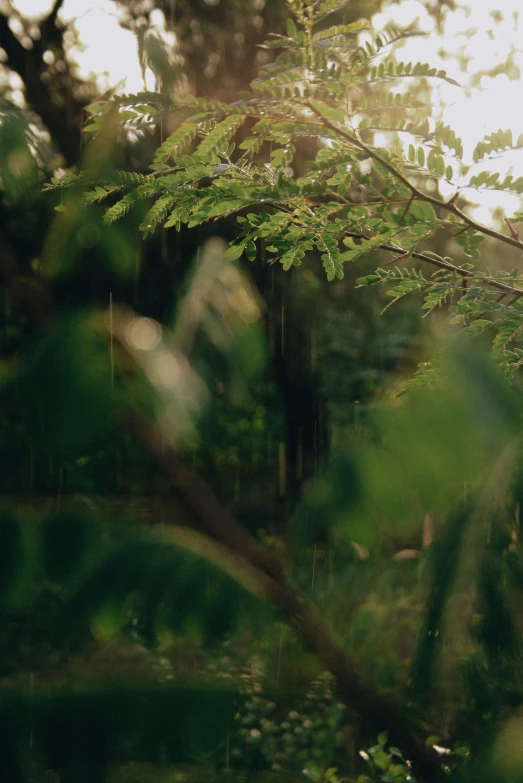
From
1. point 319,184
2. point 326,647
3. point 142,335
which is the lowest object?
point 326,647

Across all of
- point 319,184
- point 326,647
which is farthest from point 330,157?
point 326,647

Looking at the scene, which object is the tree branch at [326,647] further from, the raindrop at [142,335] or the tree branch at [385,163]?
the tree branch at [385,163]

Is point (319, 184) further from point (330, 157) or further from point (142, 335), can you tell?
point (142, 335)

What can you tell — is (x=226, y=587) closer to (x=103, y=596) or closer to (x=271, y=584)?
(x=103, y=596)

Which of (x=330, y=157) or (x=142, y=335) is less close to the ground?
(x=330, y=157)

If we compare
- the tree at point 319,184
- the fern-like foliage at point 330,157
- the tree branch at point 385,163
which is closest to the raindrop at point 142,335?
the tree at point 319,184

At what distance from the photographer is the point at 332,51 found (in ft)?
4.79

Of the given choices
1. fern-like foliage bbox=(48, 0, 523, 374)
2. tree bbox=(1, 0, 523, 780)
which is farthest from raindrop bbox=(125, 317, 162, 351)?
fern-like foliage bbox=(48, 0, 523, 374)

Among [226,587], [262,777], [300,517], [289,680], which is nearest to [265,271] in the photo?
[289,680]

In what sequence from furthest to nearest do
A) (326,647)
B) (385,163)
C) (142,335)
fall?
(326,647) → (142,335) → (385,163)

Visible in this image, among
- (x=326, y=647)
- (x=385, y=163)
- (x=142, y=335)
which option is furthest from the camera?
(x=326, y=647)

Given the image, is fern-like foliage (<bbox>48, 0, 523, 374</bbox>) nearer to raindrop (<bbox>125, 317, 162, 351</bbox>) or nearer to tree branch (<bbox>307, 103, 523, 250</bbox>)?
tree branch (<bbox>307, 103, 523, 250</bbox>)

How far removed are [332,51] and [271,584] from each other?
2075mm

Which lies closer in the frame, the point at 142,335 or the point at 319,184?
the point at 319,184
